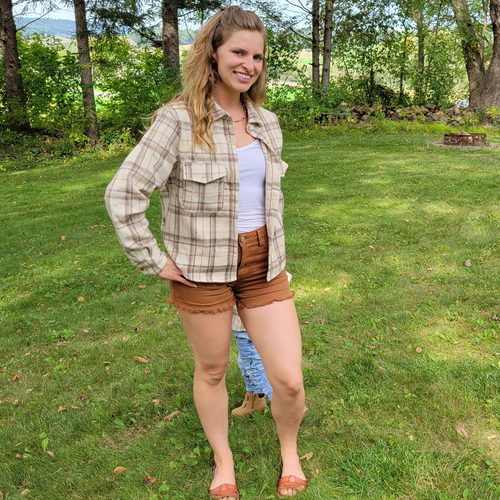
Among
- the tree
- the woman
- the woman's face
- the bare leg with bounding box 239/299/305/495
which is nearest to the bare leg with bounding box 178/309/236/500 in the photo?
the woman

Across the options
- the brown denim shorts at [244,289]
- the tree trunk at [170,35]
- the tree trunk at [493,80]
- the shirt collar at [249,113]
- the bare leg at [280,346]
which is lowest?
the bare leg at [280,346]

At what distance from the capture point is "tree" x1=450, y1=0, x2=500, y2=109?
49.7 ft

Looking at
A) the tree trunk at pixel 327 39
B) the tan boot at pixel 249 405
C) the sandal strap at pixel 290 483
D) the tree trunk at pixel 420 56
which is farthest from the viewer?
the tree trunk at pixel 420 56

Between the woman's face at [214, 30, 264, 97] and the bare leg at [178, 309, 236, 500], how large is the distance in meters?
1.04

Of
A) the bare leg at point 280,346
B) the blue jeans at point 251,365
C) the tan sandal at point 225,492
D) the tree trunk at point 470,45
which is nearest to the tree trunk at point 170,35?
the tree trunk at point 470,45

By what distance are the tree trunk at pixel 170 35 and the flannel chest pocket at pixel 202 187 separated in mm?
14693

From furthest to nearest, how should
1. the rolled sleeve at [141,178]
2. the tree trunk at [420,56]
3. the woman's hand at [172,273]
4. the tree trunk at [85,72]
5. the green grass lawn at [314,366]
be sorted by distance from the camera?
the tree trunk at [420,56]
the tree trunk at [85,72]
the green grass lawn at [314,366]
the woman's hand at [172,273]
the rolled sleeve at [141,178]

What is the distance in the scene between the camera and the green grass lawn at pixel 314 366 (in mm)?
2697

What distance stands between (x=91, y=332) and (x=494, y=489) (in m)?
3.55

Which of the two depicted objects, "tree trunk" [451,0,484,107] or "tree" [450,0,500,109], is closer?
"tree" [450,0,500,109]

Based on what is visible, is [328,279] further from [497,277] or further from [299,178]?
[299,178]

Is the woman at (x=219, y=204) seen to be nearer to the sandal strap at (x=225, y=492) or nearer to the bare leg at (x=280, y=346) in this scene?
the bare leg at (x=280, y=346)

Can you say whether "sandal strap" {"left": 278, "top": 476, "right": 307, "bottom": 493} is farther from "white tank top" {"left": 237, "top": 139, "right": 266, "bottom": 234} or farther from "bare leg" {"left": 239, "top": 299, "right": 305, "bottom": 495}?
"white tank top" {"left": 237, "top": 139, "right": 266, "bottom": 234}

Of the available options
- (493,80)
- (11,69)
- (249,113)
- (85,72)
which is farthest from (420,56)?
(249,113)
